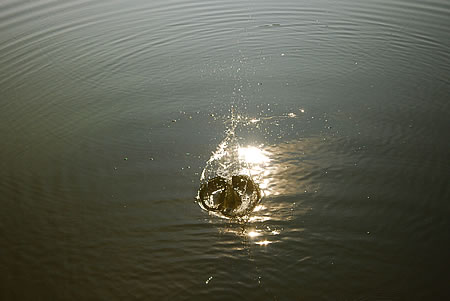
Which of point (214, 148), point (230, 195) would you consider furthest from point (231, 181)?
point (214, 148)

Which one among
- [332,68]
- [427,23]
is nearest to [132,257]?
[332,68]

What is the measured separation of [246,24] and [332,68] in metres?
3.56

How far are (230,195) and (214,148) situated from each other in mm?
1239

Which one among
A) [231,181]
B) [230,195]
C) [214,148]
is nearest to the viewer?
[230,195]

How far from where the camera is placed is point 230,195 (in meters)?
5.60

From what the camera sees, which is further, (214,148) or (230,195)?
(214,148)

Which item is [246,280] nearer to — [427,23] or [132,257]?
[132,257]

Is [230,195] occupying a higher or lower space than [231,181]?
lower

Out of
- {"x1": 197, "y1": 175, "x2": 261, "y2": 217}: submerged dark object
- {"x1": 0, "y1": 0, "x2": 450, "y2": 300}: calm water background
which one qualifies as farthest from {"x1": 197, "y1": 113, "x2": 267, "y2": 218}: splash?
{"x1": 0, "y1": 0, "x2": 450, "y2": 300}: calm water background

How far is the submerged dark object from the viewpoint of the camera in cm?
544

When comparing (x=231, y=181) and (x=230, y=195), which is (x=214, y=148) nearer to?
(x=231, y=181)

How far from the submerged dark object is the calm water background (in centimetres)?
20

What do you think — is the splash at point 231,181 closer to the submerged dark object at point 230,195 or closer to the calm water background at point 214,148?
the submerged dark object at point 230,195

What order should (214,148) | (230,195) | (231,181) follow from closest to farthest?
1. (230,195)
2. (231,181)
3. (214,148)
